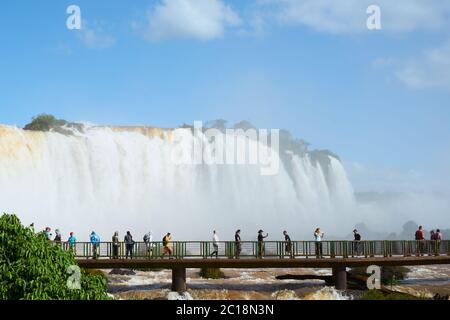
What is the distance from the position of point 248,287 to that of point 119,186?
41106mm

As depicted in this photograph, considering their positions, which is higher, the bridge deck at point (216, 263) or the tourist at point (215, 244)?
the tourist at point (215, 244)

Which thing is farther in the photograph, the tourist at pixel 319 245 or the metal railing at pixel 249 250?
the metal railing at pixel 249 250

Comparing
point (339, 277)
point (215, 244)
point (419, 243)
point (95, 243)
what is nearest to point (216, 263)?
point (215, 244)

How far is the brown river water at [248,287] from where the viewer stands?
39.2 m

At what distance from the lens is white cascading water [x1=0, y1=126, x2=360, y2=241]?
239 feet

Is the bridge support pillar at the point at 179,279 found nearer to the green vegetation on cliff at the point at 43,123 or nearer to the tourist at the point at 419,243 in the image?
the tourist at the point at 419,243

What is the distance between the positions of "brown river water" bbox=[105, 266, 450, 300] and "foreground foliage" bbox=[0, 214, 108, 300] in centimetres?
1156

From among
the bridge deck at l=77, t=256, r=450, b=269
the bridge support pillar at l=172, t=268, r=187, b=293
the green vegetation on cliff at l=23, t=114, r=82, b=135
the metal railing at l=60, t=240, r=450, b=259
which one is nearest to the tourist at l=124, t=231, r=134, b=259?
the metal railing at l=60, t=240, r=450, b=259

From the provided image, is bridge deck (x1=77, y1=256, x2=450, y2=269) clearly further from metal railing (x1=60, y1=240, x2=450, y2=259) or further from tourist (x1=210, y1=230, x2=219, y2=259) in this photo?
tourist (x1=210, y1=230, x2=219, y2=259)

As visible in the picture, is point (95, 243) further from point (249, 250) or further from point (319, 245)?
point (319, 245)

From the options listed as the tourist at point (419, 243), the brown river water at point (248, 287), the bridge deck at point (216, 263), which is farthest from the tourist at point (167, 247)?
the tourist at point (419, 243)

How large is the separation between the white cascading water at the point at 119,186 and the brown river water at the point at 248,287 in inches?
1115
